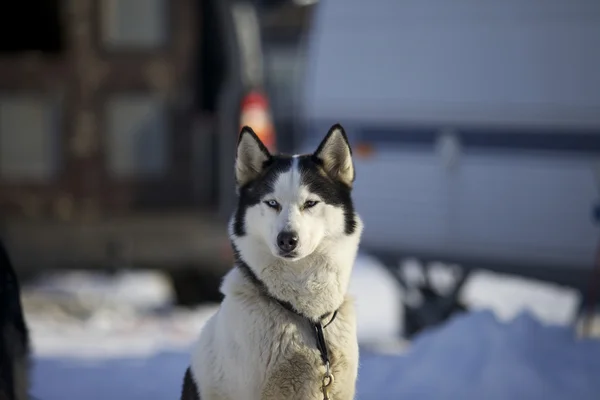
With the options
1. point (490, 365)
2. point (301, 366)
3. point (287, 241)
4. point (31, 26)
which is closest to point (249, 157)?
point (287, 241)

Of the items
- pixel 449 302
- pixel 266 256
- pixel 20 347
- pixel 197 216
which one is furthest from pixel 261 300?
pixel 197 216

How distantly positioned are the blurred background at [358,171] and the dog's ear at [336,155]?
2.25m

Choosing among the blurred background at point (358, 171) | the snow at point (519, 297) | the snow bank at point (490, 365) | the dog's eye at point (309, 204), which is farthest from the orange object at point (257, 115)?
the dog's eye at point (309, 204)

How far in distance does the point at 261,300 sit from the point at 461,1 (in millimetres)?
4366

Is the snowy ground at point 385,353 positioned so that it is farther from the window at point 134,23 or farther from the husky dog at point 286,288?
the window at point 134,23

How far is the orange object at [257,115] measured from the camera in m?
8.68

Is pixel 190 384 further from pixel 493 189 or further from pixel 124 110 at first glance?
pixel 124 110

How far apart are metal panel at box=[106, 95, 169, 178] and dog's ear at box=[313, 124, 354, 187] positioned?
506 centimetres

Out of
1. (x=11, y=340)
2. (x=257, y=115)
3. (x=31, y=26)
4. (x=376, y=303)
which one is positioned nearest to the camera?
(x=11, y=340)

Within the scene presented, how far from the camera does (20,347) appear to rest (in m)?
4.80

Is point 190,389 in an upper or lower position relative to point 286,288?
lower

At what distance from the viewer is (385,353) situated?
7871 mm

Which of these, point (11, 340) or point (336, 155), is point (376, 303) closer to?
point (11, 340)

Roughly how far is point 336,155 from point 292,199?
0.34 m
